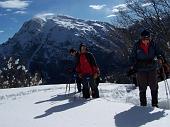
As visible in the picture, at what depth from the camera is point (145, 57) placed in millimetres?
11086

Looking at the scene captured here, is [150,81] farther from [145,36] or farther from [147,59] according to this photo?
[145,36]

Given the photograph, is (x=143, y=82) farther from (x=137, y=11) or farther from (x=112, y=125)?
(x=137, y=11)

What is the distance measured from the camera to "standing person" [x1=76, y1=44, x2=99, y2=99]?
13.6 m

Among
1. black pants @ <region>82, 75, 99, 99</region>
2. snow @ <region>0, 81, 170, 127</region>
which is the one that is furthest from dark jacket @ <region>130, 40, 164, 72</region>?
black pants @ <region>82, 75, 99, 99</region>

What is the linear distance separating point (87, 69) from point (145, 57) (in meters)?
2.93

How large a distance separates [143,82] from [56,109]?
241 centimetres

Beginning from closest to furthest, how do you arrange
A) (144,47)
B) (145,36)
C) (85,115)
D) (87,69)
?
1. (85,115)
2. (145,36)
3. (144,47)
4. (87,69)

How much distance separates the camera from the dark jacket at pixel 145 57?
36.3 ft

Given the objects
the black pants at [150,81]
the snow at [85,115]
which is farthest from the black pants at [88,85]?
the black pants at [150,81]

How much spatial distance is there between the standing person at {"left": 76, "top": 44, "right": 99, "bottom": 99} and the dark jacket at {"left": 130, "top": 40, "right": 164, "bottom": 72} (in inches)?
101

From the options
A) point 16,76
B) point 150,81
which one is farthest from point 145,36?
point 16,76

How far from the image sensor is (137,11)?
40656 millimetres

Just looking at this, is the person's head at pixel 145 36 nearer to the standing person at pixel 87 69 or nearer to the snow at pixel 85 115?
the snow at pixel 85 115

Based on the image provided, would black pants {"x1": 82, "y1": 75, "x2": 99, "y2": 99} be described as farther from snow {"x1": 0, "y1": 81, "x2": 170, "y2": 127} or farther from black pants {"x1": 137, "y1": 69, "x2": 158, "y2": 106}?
black pants {"x1": 137, "y1": 69, "x2": 158, "y2": 106}
